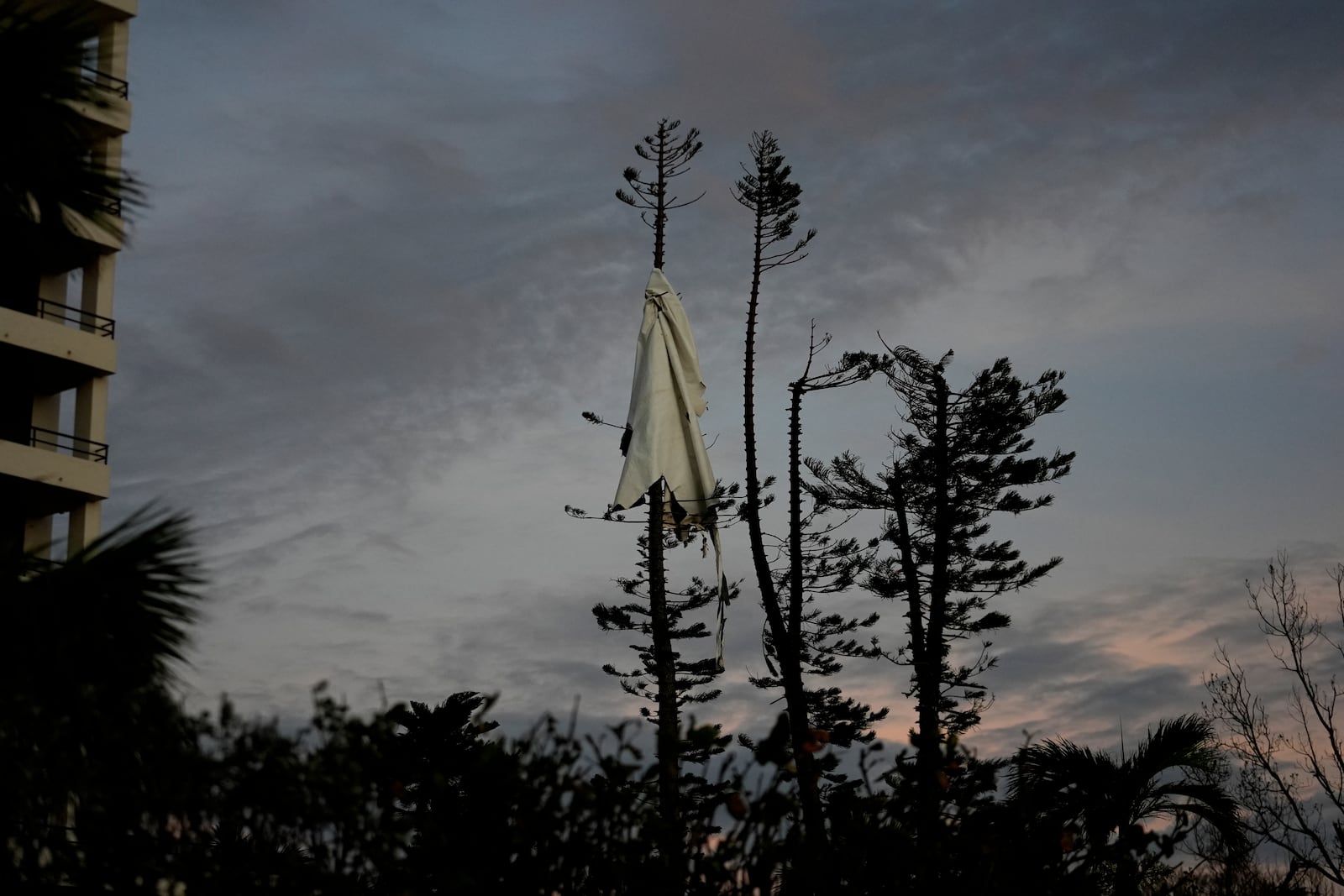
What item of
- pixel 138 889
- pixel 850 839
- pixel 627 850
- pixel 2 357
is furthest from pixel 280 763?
pixel 2 357

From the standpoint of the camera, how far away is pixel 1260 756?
1592cm

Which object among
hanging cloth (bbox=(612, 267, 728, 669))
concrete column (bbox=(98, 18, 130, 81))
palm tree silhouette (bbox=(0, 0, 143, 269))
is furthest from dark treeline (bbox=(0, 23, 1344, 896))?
concrete column (bbox=(98, 18, 130, 81))

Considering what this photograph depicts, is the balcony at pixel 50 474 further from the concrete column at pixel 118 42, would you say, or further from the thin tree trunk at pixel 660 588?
the thin tree trunk at pixel 660 588

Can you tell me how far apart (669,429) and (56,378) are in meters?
9.41

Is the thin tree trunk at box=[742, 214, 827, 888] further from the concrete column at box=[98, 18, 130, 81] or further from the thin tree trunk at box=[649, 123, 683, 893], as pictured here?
the concrete column at box=[98, 18, 130, 81]

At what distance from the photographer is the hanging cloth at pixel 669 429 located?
13.4 meters

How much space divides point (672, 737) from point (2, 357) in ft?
52.3

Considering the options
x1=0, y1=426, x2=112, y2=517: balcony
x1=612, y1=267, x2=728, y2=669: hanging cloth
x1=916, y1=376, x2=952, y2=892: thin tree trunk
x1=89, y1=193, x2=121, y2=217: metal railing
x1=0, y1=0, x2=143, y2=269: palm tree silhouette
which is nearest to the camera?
x1=0, y1=0, x2=143, y2=269: palm tree silhouette

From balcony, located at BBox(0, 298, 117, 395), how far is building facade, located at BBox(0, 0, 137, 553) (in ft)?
0.04

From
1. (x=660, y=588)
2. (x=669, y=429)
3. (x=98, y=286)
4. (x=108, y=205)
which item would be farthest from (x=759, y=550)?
(x=108, y=205)

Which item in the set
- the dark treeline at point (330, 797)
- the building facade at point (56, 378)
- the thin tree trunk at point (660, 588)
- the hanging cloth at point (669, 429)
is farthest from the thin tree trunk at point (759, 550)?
the dark treeline at point (330, 797)

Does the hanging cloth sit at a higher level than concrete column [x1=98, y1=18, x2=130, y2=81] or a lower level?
lower

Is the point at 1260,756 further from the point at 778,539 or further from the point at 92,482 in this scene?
the point at 92,482

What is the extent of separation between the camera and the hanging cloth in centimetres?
1335
